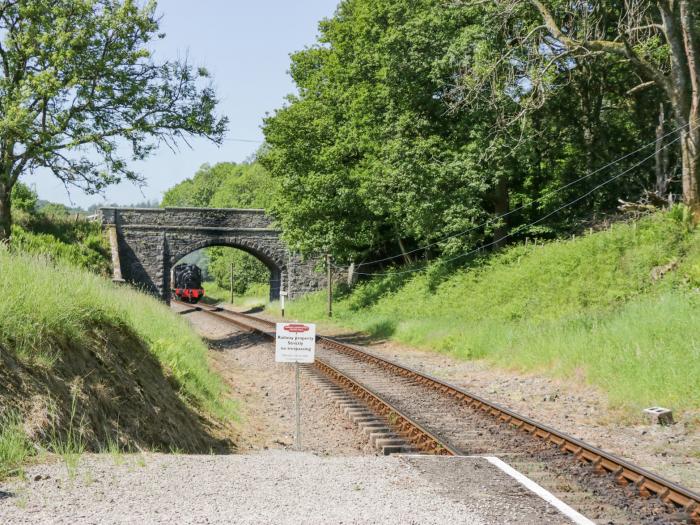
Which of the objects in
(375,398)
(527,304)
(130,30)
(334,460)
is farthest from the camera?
(130,30)

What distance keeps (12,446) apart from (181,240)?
37.4m

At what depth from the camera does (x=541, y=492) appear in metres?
5.88

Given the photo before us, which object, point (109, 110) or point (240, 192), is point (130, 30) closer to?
point (109, 110)

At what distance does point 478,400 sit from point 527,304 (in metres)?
8.58

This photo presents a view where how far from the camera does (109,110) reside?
2312 cm

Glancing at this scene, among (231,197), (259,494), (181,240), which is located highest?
(231,197)

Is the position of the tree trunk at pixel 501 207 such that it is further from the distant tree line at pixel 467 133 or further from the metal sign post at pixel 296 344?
the metal sign post at pixel 296 344

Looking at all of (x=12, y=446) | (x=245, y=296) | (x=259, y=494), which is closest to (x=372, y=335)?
(x=259, y=494)

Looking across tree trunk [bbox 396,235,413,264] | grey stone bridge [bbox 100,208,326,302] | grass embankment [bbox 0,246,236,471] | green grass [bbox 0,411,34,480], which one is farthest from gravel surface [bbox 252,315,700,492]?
grey stone bridge [bbox 100,208,326,302]

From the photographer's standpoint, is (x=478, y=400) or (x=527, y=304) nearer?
(x=478, y=400)

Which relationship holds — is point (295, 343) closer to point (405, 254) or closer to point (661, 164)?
point (661, 164)

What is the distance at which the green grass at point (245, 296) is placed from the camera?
5445 cm

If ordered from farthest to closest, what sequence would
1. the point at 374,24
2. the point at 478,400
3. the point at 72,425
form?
the point at 374,24 < the point at 478,400 < the point at 72,425

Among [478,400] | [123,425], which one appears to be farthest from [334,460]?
[478,400]
